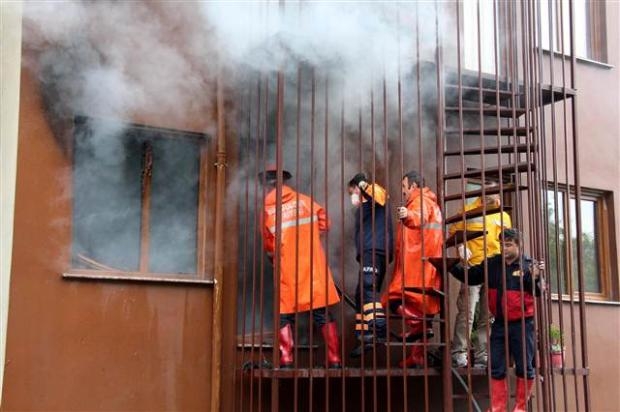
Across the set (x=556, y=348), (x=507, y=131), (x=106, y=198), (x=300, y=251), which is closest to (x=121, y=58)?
(x=106, y=198)

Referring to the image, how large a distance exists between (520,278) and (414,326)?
1.07 m

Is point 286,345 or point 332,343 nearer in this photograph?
point 286,345

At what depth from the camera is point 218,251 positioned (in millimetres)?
7094

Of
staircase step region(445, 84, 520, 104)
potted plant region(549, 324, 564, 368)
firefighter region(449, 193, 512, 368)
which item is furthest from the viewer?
potted plant region(549, 324, 564, 368)

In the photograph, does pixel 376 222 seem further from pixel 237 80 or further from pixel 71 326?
pixel 71 326

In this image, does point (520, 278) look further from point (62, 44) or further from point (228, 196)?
point (62, 44)

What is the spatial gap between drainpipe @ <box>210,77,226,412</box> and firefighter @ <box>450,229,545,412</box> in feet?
6.00

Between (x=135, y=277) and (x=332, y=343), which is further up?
(x=135, y=277)

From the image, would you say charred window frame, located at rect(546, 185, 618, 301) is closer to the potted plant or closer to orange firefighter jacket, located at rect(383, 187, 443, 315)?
the potted plant

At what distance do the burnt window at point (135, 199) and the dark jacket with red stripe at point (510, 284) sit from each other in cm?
217

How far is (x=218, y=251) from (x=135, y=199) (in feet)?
2.52

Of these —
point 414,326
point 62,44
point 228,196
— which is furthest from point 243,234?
point 62,44

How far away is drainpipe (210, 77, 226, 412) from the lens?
22.6 feet

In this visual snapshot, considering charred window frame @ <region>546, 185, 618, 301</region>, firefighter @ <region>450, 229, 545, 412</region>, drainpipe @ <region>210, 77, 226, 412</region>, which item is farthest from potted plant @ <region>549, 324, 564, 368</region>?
drainpipe @ <region>210, 77, 226, 412</region>
